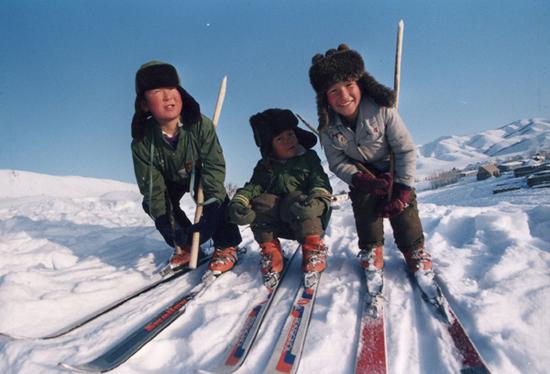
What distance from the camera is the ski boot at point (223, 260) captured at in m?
2.68

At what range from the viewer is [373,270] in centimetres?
221

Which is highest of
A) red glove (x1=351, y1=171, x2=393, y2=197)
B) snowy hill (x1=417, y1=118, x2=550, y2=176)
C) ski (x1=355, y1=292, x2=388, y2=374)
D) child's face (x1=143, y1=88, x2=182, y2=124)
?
child's face (x1=143, y1=88, x2=182, y2=124)

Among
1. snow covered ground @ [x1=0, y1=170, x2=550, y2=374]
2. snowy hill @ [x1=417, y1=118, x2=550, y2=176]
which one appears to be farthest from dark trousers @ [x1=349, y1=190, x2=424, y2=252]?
snowy hill @ [x1=417, y1=118, x2=550, y2=176]

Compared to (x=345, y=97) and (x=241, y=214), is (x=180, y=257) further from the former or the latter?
(x=345, y=97)

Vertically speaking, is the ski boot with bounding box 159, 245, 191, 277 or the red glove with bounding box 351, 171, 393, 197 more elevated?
the red glove with bounding box 351, 171, 393, 197

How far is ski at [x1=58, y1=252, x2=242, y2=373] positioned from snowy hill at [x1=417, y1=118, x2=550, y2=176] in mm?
115905

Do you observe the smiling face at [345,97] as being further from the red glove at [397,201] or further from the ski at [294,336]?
the ski at [294,336]

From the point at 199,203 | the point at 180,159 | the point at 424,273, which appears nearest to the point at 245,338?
the point at 424,273

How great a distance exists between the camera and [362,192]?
238 centimetres

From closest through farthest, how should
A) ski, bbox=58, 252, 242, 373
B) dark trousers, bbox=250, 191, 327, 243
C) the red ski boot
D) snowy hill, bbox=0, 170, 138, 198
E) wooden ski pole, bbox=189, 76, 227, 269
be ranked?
ski, bbox=58, 252, 242, 373 < dark trousers, bbox=250, 191, 327, 243 < wooden ski pole, bbox=189, 76, 227, 269 < the red ski boot < snowy hill, bbox=0, 170, 138, 198

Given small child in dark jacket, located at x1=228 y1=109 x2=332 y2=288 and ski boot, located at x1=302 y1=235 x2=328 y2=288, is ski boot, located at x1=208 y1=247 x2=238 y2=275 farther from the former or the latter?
ski boot, located at x1=302 y1=235 x2=328 y2=288

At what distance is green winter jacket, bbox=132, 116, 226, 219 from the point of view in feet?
9.46

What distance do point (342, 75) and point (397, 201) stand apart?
1009 millimetres

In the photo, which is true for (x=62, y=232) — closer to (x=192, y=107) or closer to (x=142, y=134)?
(x=142, y=134)
